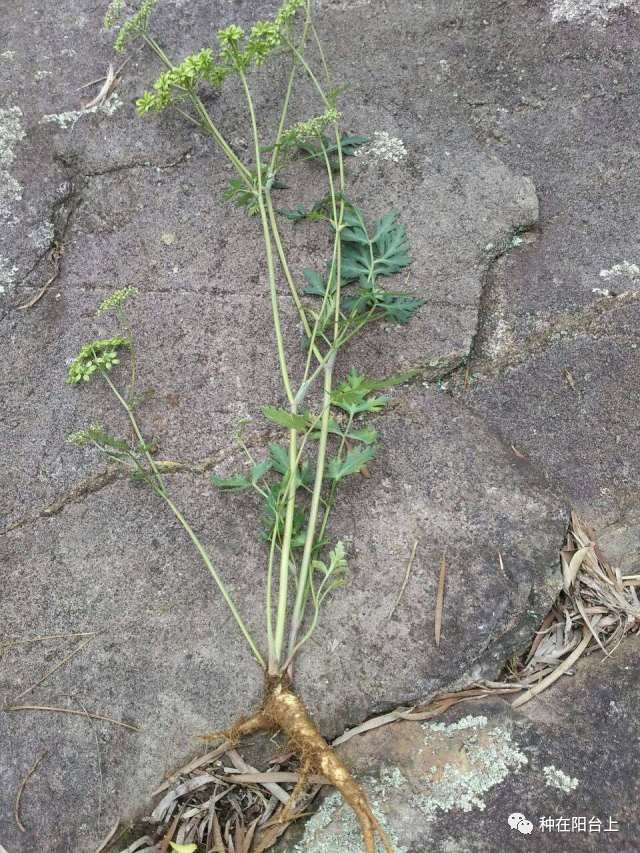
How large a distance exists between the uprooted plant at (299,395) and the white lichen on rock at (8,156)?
0.56m

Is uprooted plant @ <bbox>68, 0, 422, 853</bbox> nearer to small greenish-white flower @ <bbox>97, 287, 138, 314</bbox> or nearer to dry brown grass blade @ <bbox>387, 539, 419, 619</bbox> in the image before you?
small greenish-white flower @ <bbox>97, 287, 138, 314</bbox>

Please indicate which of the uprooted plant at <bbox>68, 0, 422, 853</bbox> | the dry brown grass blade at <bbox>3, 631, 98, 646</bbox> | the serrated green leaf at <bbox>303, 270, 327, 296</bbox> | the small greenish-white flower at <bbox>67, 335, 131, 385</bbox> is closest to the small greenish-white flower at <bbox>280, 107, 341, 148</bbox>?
the uprooted plant at <bbox>68, 0, 422, 853</bbox>

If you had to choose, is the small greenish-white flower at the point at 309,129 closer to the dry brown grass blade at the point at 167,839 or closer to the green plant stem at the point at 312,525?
the green plant stem at the point at 312,525

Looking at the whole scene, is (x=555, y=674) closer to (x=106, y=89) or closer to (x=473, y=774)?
(x=473, y=774)

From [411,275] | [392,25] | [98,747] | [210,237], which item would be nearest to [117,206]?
[210,237]

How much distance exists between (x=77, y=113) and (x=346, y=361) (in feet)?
4.68

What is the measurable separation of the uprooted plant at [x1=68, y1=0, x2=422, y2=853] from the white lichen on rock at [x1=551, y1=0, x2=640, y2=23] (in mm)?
973

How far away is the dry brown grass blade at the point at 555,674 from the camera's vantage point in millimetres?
2148

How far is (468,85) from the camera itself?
9.64ft

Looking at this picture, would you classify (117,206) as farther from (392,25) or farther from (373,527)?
(373,527)

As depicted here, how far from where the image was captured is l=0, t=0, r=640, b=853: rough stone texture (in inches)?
85.7

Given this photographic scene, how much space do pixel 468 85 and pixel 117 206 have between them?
1.34 metres

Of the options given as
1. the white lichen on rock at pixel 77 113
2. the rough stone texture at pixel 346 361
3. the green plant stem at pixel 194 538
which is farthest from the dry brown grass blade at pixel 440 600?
the white lichen on rock at pixel 77 113

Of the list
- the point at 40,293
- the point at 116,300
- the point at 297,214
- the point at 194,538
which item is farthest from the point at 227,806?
the point at 297,214
